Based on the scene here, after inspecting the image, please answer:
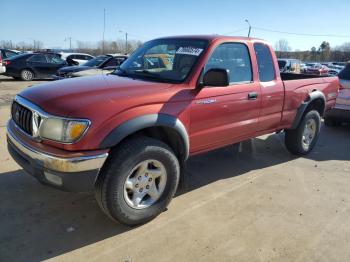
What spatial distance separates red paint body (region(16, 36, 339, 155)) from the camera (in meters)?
3.04

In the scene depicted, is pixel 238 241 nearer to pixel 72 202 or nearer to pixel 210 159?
pixel 72 202

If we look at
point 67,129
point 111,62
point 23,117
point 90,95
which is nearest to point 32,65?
point 111,62

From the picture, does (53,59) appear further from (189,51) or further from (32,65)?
(189,51)

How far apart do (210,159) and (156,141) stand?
2319mm

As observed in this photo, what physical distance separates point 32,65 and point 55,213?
1433 cm

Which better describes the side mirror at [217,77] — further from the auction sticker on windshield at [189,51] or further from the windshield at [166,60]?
the auction sticker on windshield at [189,51]

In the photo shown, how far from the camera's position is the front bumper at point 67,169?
2.93 meters

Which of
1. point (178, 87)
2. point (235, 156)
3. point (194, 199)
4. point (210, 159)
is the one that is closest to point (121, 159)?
point (178, 87)

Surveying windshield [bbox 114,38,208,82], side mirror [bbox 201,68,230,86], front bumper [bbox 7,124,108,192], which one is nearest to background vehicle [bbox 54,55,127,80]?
windshield [bbox 114,38,208,82]

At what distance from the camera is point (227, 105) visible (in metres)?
4.12

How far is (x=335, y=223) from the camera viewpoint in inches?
147

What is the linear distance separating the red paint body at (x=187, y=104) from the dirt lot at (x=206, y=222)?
0.66 meters

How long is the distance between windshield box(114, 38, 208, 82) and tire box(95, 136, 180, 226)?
90 cm

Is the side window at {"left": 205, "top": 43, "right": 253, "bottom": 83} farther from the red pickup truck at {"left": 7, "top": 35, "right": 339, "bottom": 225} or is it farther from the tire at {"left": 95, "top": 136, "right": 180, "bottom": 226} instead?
the tire at {"left": 95, "top": 136, "right": 180, "bottom": 226}
